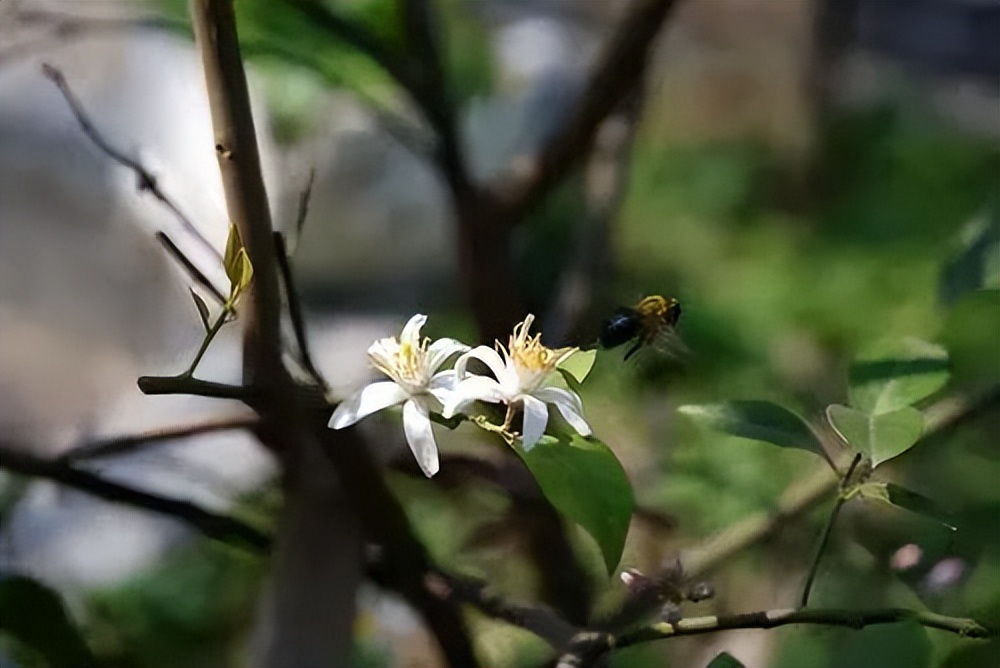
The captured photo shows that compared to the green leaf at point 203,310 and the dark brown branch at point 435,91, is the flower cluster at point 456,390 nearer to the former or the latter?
the green leaf at point 203,310

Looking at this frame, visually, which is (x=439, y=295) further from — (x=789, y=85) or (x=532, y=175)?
(x=789, y=85)

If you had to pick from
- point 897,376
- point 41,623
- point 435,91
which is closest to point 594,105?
point 435,91

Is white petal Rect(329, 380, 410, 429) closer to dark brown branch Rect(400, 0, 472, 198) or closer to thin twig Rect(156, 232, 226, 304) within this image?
thin twig Rect(156, 232, 226, 304)

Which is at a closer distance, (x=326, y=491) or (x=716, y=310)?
(x=326, y=491)

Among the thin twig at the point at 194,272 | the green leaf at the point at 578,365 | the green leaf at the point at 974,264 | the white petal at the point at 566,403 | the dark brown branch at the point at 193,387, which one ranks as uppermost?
the green leaf at the point at 974,264

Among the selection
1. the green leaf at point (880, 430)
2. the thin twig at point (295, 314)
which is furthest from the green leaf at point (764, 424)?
the thin twig at point (295, 314)

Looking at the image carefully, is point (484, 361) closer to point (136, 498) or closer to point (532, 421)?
point (532, 421)

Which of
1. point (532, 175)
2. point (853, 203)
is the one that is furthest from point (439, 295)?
point (853, 203)
